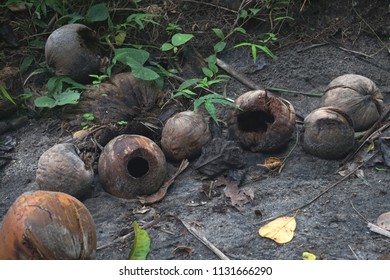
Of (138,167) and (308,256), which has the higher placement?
(308,256)

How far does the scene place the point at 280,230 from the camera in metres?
3.54

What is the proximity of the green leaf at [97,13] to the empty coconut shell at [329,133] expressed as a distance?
7.12 ft

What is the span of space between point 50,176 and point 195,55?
1981 mm

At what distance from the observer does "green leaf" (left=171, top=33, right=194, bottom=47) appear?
16.6 feet

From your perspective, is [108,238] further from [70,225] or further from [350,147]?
[350,147]

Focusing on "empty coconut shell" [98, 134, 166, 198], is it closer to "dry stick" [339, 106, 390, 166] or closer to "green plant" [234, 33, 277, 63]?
"dry stick" [339, 106, 390, 166]

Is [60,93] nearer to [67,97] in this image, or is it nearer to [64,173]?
[67,97]

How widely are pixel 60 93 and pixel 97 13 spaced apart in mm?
964

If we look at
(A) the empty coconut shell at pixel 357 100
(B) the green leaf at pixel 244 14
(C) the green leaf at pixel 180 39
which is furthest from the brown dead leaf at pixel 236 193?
(B) the green leaf at pixel 244 14

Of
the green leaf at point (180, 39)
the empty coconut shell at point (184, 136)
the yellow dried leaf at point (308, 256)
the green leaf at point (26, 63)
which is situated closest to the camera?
the yellow dried leaf at point (308, 256)

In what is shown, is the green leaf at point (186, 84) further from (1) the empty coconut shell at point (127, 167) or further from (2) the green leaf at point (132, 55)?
(1) the empty coconut shell at point (127, 167)

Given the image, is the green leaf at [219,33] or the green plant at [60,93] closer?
the green plant at [60,93]

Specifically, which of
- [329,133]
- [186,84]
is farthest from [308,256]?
[186,84]

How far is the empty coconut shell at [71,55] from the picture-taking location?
4.95 m
